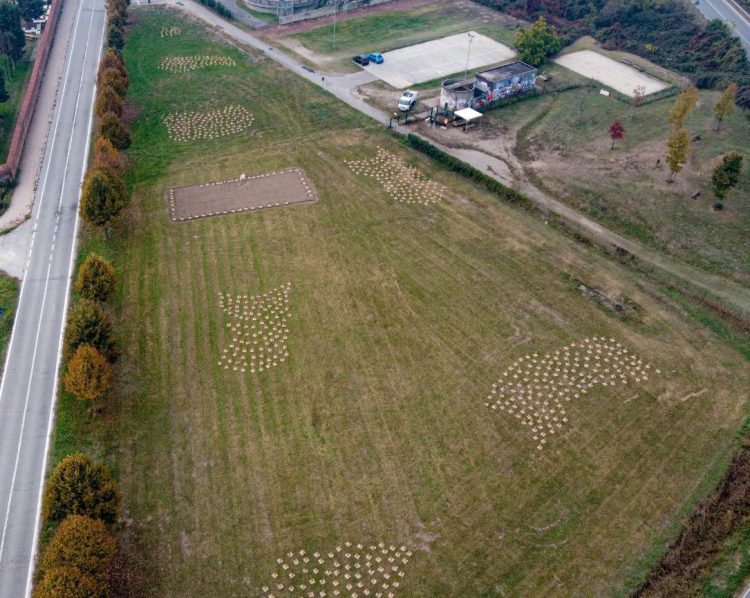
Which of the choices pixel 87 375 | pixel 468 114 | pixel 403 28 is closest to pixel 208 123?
pixel 468 114

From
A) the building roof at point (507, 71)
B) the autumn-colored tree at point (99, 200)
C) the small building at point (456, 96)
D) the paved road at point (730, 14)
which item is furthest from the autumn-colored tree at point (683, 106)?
the autumn-colored tree at point (99, 200)

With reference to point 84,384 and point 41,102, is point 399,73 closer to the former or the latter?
point 41,102

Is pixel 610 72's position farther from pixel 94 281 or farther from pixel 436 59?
pixel 94 281

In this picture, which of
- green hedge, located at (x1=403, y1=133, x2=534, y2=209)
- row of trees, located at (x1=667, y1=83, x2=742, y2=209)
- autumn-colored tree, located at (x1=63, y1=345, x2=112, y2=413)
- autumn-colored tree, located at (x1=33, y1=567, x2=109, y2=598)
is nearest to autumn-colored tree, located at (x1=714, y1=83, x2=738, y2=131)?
row of trees, located at (x1=667, y1=83, x2=742, y2=209)

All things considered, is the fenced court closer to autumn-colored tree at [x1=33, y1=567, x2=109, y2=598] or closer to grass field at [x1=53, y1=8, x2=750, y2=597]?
grass field at [x1=53, y1=8, x2=750, y2=597]

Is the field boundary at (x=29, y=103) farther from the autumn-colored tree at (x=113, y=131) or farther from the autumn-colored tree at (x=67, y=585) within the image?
the autumn-colored tree at (x=67, y=585)
